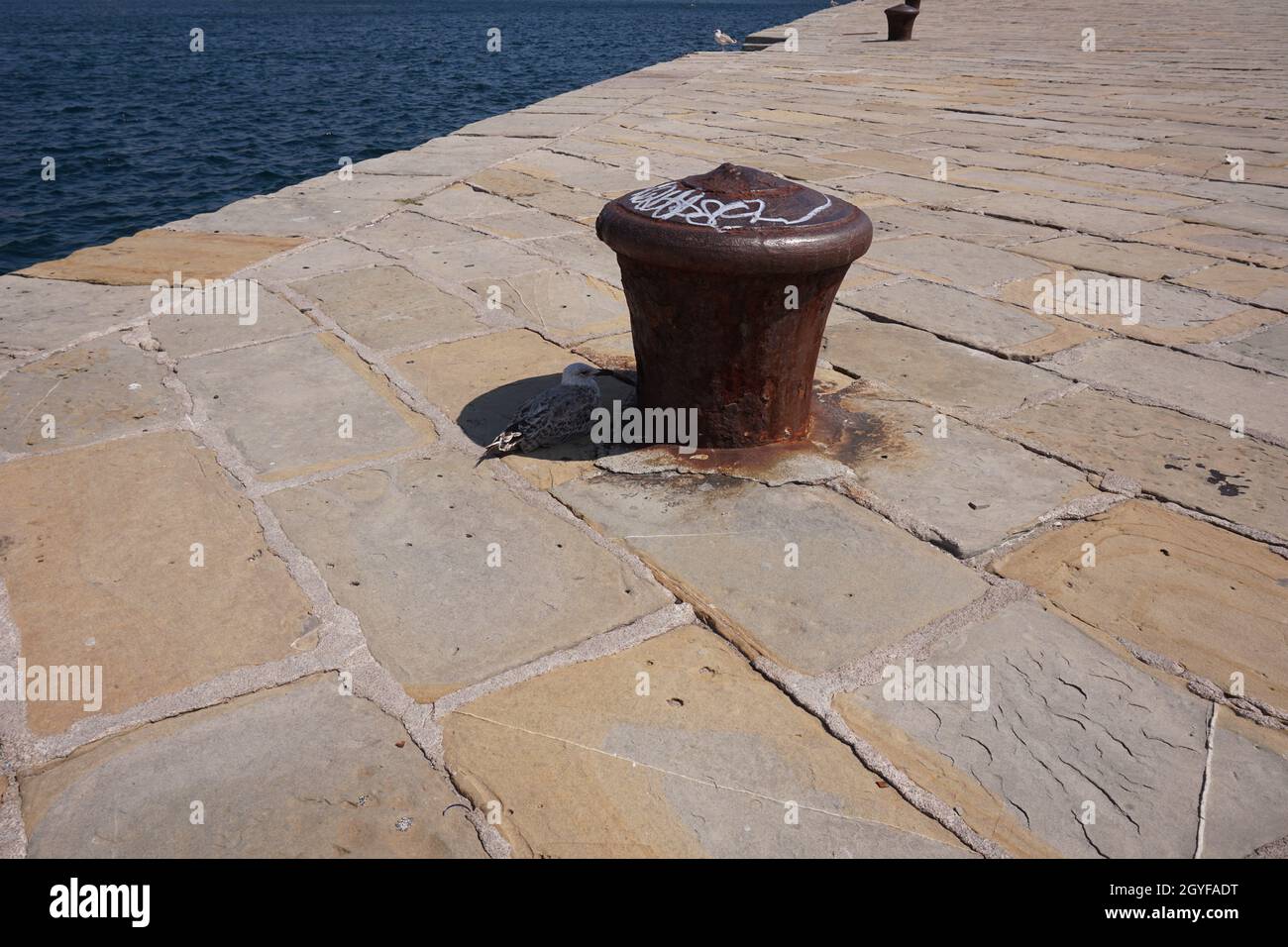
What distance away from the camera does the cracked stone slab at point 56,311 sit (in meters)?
4.50

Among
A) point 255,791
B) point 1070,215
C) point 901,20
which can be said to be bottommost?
point 255,791

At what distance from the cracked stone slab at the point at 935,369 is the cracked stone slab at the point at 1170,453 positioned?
0.15m

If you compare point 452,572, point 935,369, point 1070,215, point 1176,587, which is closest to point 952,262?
point 1070,215

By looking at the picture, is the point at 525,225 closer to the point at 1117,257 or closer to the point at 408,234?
the point at 408,234

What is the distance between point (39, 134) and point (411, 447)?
66.9 ft

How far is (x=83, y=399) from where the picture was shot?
387 cm

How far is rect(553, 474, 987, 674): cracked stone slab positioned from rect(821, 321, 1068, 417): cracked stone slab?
1036mm

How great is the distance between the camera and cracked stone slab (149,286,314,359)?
4.47 m

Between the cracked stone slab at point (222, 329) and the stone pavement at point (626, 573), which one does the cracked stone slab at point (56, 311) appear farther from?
the cracked stone slab at point (222, 329)

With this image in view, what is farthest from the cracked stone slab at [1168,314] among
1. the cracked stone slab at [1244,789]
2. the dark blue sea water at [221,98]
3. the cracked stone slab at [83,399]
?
the dark blue sea water at [221,98]

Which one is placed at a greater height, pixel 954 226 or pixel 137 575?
pixel 954 226

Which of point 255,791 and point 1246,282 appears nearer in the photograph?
point 255,791

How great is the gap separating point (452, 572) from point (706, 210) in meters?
1.37

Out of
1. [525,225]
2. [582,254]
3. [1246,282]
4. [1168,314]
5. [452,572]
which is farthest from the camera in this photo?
[525,225]
